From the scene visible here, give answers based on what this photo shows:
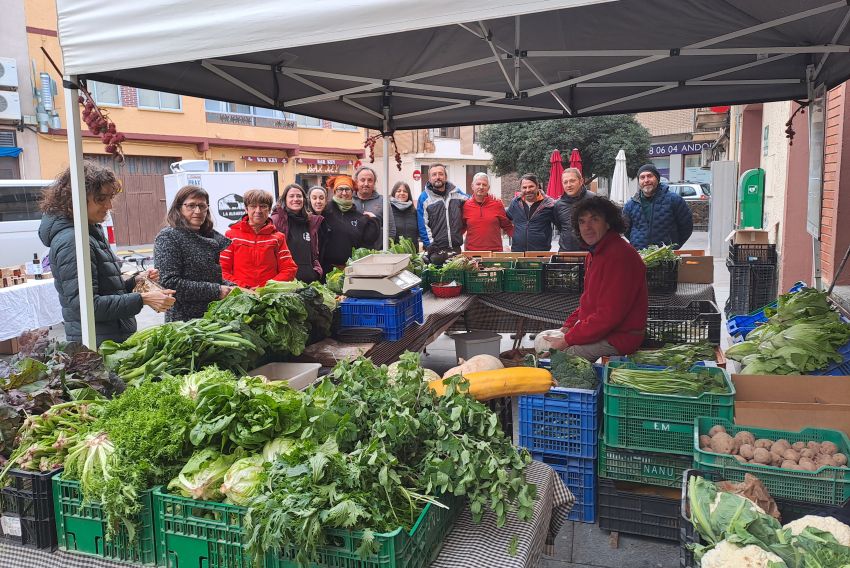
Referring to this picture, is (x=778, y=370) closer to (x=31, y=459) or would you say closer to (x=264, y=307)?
(x=264, y=307)

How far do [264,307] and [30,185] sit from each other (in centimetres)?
1293

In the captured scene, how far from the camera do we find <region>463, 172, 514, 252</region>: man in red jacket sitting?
826cm

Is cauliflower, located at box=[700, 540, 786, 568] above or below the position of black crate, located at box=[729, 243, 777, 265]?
below

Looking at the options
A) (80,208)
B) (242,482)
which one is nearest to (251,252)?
(80,208)

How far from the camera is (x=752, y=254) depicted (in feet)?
23.1

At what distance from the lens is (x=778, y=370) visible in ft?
13.0

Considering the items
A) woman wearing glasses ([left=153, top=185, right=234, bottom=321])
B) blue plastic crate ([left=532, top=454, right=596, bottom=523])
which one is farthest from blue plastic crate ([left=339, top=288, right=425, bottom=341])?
blue plastic crate ([left=532, top=454, right=596, bottom=523])

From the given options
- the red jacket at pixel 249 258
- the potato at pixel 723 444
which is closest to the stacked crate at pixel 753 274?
the potato at pixel 723 444

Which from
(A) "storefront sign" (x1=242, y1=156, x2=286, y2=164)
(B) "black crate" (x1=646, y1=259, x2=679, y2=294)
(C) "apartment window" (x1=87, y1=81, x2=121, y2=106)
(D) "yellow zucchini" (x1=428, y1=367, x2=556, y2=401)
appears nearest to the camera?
(D) "yellow zucchini" (x1=428, y1=367, x2=556, y2=401)

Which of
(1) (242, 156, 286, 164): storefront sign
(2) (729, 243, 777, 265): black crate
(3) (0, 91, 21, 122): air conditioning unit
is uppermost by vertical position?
(3) (0, 91, 21, 122): air conditioning unit

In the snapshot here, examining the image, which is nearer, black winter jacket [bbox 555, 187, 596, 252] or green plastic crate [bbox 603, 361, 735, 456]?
green plastic crate [bbox 603, 361, 735, 456]

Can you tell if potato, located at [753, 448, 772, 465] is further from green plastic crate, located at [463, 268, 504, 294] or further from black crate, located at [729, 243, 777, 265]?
black crate, located at [729, 243, 777, 265]

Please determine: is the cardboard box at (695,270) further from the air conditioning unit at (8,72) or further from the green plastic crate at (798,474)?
the air conditioning unit at (8,72)

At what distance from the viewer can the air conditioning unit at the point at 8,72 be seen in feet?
65.0
